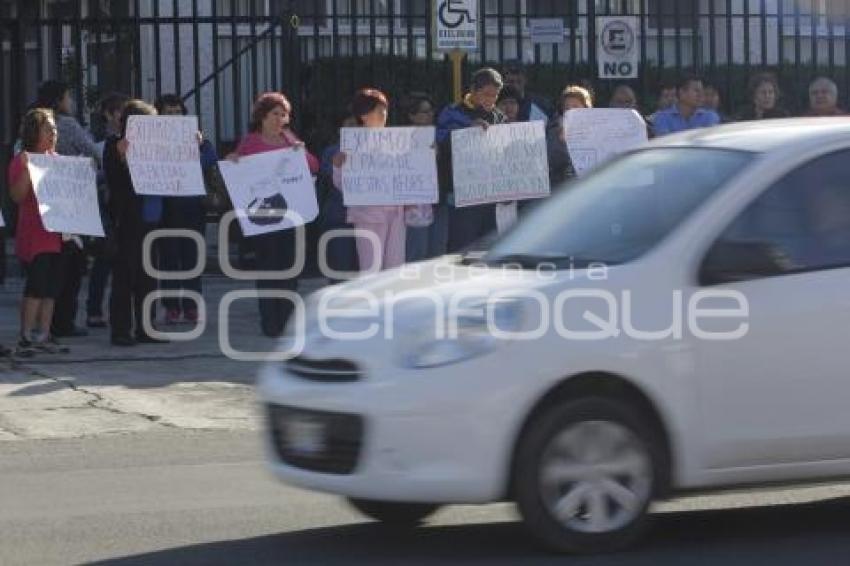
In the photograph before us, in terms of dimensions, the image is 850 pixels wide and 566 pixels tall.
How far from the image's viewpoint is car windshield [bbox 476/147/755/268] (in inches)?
302

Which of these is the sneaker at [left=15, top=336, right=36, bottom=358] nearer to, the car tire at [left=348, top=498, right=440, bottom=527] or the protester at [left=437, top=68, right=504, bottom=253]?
the protester at [left=437, top=68, right=504, bottom=253]

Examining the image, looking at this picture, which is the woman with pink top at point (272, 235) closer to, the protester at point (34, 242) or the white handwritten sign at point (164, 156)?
the white handwritten sign at point (164, 156)

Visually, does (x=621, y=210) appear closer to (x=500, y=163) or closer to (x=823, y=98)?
(x=500, y=163)

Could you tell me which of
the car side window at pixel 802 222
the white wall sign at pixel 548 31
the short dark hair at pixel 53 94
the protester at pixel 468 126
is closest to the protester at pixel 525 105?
the protester at pixel 468 126

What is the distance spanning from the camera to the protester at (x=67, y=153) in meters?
14.1

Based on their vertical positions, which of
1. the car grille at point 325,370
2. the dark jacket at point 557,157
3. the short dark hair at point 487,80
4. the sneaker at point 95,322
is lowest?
the sneaker at point 95,322

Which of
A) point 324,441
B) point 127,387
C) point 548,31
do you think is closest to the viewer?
point 324,441

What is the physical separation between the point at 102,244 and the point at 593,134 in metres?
3.93

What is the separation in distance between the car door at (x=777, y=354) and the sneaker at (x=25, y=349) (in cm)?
729

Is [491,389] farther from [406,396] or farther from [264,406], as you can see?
[264,406]

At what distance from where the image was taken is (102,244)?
1452 cm

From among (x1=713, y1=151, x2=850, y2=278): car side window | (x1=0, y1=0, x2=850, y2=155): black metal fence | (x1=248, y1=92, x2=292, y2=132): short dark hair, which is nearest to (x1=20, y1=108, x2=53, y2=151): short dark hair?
(x1=248, y1=92, x2=292, y2=132): short dark hair

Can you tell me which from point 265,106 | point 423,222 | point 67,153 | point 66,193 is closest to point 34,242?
point 66,193

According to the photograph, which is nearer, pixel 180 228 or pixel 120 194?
pixel 120 194
